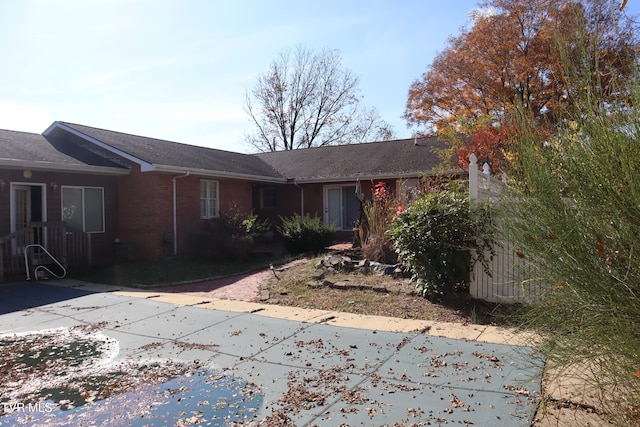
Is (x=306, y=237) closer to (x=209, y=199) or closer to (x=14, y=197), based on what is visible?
(x=209, y=199)

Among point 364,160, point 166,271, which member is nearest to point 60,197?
point 166,271

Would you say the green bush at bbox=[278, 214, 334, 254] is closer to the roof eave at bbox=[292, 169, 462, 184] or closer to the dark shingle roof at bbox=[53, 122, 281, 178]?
the roof eave at bbox=[292, 169, 462, 184]

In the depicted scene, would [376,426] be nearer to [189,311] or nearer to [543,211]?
[543,211]

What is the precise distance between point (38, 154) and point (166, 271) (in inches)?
197

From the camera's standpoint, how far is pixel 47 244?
12.9 meters

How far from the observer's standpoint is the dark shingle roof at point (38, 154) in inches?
494

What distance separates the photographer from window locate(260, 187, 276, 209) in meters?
→ 20.7

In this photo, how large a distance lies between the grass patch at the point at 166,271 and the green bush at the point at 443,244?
618cm

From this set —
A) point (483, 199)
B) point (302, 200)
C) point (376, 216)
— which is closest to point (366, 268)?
point (376, 216)

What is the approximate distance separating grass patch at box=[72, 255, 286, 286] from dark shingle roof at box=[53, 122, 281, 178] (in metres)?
3.04

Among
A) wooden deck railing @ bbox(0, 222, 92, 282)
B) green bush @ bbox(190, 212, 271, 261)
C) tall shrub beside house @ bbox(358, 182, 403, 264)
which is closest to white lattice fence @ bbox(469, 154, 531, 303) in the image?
tall shrub beside house @ bbox(358, 182, 403, 264)

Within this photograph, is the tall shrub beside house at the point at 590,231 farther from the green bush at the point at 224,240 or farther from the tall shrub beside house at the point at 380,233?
the green bush at the point at 224,240

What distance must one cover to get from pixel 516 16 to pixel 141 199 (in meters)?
14.8

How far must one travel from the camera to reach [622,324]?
2568 millimetres
